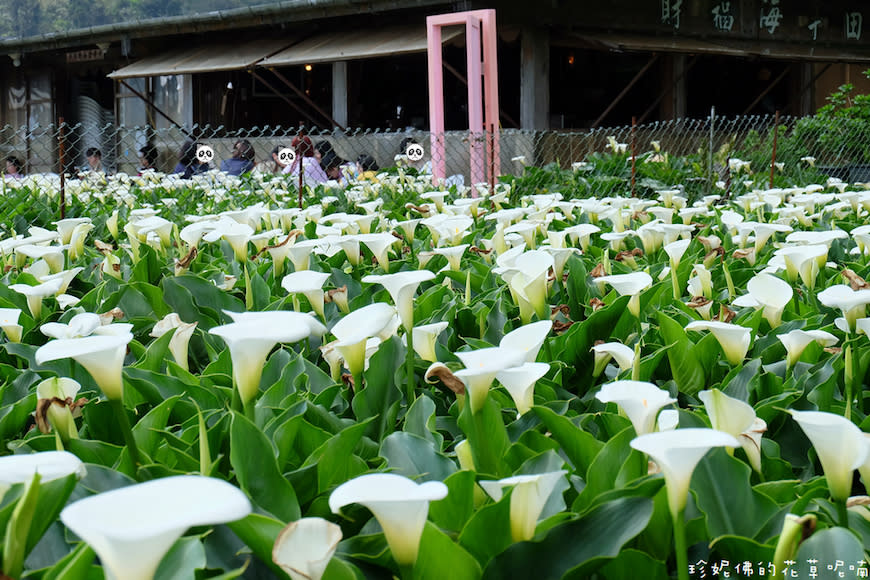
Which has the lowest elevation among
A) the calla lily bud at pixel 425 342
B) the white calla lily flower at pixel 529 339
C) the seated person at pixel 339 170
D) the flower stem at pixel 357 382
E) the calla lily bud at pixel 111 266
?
the flower stem at pixel 357 382

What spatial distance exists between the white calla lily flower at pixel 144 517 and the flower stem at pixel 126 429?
0.44 m

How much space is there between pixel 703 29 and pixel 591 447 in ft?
40.8

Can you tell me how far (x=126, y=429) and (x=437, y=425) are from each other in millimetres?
513

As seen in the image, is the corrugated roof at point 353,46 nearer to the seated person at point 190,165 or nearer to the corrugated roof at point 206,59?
the corrugated roof at point 206,59

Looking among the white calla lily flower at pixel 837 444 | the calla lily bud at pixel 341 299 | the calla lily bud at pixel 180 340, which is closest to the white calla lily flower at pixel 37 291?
the calla lily bud at pixel 180 340

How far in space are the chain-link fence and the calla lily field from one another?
9.44ft

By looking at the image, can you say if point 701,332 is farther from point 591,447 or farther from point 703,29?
point 703,29

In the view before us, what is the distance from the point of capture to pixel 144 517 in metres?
0.63

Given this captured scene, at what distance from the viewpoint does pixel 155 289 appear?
213 cm

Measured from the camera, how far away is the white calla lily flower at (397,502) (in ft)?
2.51

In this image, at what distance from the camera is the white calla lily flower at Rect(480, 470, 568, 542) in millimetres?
900

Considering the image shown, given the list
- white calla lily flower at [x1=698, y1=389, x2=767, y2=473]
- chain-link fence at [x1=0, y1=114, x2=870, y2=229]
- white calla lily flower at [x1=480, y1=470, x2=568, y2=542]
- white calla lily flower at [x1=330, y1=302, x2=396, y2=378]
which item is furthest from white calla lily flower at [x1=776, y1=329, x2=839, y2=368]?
chain-link fence at [x1=0, y1=114, x2=870, y2=229]

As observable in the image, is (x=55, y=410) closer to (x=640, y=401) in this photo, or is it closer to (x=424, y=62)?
(x=640, y=401)

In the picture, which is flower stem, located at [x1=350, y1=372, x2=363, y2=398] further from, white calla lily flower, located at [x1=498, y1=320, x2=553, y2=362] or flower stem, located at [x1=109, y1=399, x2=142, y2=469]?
flower stem, located at [x1=109, y1=399, x2=142, y2=469]
